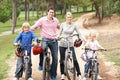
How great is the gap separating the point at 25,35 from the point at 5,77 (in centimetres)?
223

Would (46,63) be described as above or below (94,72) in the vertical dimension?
above

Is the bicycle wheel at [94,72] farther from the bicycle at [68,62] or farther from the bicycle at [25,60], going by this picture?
the bicycle at [25,60]

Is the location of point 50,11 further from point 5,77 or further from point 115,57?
point 115,57

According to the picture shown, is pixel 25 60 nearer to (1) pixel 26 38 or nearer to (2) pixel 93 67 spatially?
(1) pixel 26 38

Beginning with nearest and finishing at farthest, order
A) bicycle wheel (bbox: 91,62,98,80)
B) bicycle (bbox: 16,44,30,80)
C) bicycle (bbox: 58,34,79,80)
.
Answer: bicycle wheel (bbox: 91,62,98,80), bicycle (bbox: 16,44,30,80), bicycle (bbox: 58,34,79,80)

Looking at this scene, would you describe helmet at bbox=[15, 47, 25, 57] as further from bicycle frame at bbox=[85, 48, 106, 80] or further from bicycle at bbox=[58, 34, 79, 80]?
bicycle frame at bbox=[85, 48, 106, 80]

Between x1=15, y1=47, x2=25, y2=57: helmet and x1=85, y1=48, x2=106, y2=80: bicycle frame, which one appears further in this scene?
x1=15, y1=47, x2=25, y2=57: helmet

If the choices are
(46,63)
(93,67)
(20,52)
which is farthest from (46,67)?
(93,67)

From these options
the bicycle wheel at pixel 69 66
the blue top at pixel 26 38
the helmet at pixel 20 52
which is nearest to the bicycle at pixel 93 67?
the bicycle wheel at pixel 69 66

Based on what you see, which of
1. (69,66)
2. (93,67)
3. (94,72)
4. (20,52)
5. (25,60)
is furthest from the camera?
(69,66)

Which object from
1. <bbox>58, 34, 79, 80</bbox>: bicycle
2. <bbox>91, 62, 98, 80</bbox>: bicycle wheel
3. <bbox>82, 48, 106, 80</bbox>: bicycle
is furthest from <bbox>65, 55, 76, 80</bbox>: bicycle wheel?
<bbox>91, 62, 98, 80</bbox>: bicycle wheel

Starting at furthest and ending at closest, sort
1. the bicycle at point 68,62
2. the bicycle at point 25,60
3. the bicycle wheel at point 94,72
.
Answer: the bicycle at point 68,62, the bicycle at point 25,60, the bicycle wheel at point 94,72

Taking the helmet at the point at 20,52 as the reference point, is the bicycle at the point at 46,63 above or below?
below

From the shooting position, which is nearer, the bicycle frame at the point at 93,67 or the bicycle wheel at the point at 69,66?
the bicycle frame at the point at 93,67
